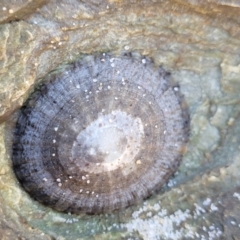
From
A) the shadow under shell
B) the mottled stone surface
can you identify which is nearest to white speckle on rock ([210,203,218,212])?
the mottled stone surface

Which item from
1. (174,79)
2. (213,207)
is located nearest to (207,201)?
(213,207)

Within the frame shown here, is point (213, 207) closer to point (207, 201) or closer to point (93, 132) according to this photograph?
point (207, 201)

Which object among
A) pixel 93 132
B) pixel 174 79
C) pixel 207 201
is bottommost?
pixel 207 201

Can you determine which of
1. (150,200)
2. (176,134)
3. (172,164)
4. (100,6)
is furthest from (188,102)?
(100,6)

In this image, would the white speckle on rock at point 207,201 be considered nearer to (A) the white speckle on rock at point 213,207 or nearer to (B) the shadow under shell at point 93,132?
(A) the white speckle on rock at point 213,207

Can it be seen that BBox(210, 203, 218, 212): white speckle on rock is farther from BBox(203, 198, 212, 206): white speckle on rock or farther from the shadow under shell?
the shadow under shell

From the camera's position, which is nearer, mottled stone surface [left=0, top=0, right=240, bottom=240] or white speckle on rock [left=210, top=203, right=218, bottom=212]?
mottled stone surface [left=0, top=0, right=240, bottom=240]
